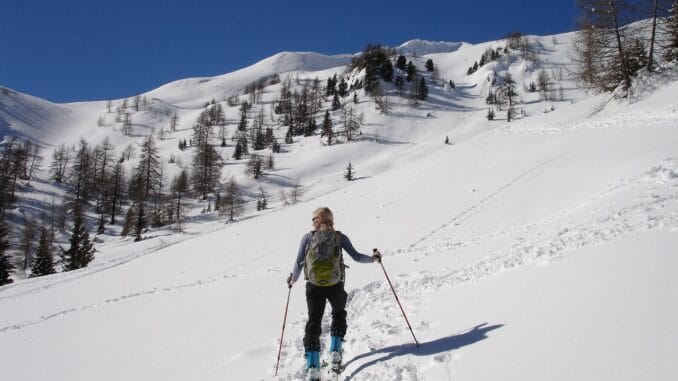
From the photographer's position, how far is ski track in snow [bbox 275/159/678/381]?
16.3 ft

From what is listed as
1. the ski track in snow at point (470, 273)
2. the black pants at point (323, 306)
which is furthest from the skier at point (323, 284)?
the ski track in snow at point (470, 273)

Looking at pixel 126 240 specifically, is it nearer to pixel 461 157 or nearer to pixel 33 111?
pixel 461 157

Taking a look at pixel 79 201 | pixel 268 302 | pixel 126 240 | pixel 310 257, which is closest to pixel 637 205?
pixel 310 257

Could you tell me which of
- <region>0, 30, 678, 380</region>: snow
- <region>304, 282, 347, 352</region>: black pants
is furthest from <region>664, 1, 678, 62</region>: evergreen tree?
<region>304, 282, 347, 352</region>: black pants

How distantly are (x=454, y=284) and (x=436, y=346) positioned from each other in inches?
118

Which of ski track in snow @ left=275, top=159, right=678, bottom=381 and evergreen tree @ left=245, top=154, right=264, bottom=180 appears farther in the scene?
evergreen tree @ left=245, top=154, right=264, bottom=180

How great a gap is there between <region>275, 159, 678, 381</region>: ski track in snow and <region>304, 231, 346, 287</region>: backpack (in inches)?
47.9

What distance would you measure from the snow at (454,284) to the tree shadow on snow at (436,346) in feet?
0.12

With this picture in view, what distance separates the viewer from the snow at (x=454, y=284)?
4.06 m

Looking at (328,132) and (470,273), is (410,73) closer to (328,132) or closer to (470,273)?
(328,132)

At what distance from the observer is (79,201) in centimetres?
6588

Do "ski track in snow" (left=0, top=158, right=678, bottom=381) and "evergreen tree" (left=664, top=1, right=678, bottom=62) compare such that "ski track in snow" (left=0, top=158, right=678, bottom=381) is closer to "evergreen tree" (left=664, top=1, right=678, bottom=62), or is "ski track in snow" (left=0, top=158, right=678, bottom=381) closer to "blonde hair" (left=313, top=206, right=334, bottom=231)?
"blonde hair" (left=313, top=206, right=334, bottom=231)

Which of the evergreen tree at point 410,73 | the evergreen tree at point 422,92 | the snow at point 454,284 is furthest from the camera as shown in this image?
the evergreen tree at point 410,73

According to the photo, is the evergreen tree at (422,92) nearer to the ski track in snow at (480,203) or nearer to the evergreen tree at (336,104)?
the evergreen tree at (336,104)
